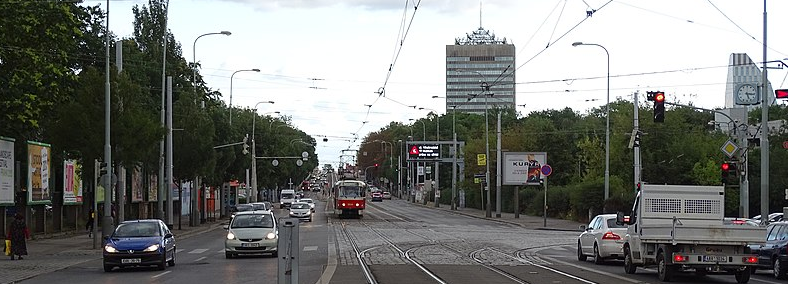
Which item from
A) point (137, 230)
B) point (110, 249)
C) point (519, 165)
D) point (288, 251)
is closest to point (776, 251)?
point (288, 251)

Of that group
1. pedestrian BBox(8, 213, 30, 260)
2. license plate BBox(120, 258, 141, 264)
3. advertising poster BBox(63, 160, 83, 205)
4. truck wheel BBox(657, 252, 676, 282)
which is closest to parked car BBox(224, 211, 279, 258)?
license plate BBox(120, 258, 141, 264)

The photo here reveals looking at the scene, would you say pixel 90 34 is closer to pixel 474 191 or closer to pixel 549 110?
pixel 474 191

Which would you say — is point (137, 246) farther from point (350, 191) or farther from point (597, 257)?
point (350, 191)

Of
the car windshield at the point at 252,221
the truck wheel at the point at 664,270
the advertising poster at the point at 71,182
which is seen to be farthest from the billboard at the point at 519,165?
the truck wheel at the point at 664,270

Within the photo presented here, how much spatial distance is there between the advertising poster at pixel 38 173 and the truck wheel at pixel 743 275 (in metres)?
31.7

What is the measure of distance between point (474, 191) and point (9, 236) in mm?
76435

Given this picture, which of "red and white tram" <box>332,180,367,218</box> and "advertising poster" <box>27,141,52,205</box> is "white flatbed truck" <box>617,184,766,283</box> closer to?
"advertising poster" <box>27,141,52,205</box>

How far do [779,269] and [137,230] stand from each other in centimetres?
1719

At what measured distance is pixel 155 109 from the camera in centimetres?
6200

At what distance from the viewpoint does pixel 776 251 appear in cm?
2538

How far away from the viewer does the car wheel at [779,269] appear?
25062 mm

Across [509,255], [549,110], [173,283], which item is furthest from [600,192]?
[549,110]

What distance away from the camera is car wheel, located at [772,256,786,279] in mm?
25062

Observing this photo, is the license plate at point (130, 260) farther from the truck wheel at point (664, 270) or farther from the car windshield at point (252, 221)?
the truck wheel at point (664, 270)
